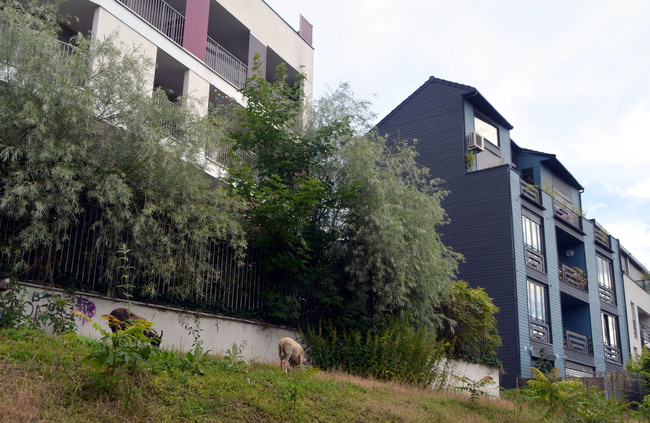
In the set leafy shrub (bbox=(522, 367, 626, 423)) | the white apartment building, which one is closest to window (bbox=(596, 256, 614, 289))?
the white apartment building

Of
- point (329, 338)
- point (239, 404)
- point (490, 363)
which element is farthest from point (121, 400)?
point (490, 363)

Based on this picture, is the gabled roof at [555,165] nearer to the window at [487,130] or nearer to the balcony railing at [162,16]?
the window at [487,130]

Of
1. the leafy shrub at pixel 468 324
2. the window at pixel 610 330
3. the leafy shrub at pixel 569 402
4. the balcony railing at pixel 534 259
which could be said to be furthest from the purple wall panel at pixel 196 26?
the window at pixel 610 330

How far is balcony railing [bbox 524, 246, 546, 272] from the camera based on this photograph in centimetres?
2447

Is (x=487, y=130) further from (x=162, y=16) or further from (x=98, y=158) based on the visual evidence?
(x=98, y=158)

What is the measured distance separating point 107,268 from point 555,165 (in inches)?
1031

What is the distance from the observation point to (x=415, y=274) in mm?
14867

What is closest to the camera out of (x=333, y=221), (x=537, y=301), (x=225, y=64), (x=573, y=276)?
(x=333, y=221)

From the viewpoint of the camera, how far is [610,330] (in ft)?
101

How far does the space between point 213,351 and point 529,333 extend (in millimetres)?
15028

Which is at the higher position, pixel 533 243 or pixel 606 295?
pixel 533 243

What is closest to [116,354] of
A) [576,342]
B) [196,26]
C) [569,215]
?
[196,26]

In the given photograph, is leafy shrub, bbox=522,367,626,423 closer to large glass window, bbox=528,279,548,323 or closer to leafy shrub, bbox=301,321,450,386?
leafy shrub, bbox=301,321,450,386

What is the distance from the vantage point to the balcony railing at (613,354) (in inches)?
1166
